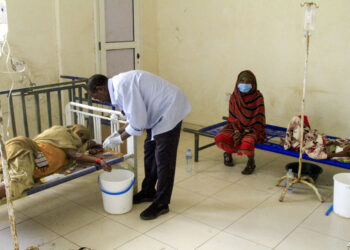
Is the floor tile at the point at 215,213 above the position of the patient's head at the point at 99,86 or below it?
below

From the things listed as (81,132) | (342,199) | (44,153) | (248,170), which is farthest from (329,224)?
(44,153)

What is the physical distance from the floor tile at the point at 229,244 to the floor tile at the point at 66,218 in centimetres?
100

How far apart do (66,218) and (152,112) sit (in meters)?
1.18

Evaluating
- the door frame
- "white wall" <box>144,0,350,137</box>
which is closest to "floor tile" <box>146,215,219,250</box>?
"white wall" <box>144,0,350,137</box>

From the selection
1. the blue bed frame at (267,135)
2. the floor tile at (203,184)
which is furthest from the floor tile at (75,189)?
the blue bed frame at (267,135)

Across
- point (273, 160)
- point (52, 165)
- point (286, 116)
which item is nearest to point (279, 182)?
point (273, 160)

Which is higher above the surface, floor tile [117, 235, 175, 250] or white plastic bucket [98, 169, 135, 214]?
white plastic bucket [98, 169, 135, 214]

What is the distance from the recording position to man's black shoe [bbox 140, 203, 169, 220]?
3279 millimetres

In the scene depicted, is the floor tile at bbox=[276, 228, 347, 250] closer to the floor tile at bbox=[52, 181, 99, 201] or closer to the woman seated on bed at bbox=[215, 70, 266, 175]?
the woman seated on bed at bbox=[215, 70, 266, 175]

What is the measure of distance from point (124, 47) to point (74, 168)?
2.89 m

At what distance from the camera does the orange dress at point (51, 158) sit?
10.3 feet

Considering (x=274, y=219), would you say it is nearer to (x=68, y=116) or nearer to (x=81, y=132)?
(x=81, y=132)

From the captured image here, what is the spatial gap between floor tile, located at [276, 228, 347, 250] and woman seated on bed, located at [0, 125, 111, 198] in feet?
5.03

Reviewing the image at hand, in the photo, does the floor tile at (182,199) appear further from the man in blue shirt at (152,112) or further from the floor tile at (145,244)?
the floor tile at (145,244)
